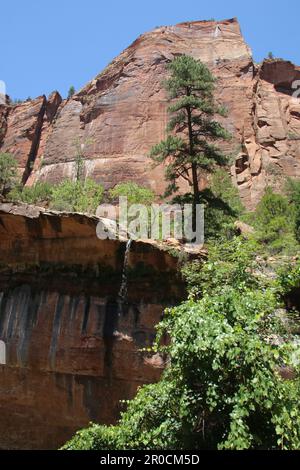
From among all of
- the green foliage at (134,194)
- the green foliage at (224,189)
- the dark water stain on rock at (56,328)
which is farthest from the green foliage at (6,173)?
the dark water stain on rock at (56,328)

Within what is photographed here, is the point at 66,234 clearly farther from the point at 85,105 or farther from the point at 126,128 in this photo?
the point at 85,105

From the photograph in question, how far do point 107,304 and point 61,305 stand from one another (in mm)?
1644

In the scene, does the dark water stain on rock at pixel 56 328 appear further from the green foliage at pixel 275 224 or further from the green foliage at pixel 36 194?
the green foliage at pixel 36 194

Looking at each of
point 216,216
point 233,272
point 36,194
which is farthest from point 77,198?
point 233,272

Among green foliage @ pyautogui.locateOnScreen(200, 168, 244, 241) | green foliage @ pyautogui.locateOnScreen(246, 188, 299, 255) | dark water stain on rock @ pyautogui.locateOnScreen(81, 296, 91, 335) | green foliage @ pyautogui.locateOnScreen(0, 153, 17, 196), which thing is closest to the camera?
dark water stain on rock @ pyautogui.locateOnScreen(81, 296, 91, 335)

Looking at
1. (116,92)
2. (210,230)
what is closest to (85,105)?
(116,92)

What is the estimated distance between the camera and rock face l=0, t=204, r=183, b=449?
1467cm

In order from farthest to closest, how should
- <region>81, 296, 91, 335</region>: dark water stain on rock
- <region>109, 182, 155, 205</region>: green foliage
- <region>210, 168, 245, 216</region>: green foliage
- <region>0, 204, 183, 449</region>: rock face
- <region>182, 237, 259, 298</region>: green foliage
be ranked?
<region>210, 168, 245, 216</region>: green foliage → <region>109, 182, 155, 205</region>: green foliage → <region>81, 296, 91, 335</region>: dark water stain on rock → <region>0, 204, 183, 449</region>: rock face → <region>182, 237, 259, 298</region>: green foliage

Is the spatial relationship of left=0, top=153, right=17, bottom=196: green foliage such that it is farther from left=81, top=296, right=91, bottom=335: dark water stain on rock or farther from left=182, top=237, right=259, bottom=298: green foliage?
left=182, top=237, right=259, bottom=298: green foliage

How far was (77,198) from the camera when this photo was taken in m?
32.3

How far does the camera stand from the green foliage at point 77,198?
95.9 ft

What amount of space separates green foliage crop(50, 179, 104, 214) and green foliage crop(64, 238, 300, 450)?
21384 millimetres

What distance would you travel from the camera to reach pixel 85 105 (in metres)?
49.8

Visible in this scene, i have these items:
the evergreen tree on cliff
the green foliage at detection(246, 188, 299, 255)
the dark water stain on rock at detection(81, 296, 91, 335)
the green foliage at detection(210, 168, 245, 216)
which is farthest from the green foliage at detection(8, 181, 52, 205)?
the dark water stain on rock at detection(81, 296, 91, 335)
